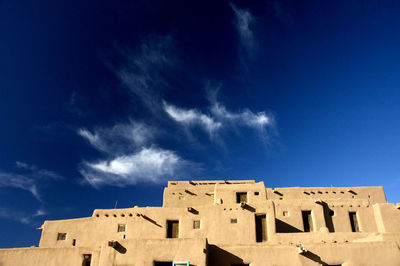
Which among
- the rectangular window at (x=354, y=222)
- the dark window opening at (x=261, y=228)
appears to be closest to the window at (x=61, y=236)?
the dark window opening at (x=261, y=228)

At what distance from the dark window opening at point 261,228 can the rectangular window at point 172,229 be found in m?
7.27

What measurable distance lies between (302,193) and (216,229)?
1349cm

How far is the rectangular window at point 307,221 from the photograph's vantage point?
2923 centimetres

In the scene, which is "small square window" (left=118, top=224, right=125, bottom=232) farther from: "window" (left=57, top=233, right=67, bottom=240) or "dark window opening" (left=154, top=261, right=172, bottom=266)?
"dark window opening" (left=154, top=261, right=172, bottom=266)

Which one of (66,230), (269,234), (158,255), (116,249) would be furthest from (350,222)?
(66,230)

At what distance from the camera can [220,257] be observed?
21.4m

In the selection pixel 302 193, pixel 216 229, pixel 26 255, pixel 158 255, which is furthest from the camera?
pixel 302 193

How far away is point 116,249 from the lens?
68.2ft

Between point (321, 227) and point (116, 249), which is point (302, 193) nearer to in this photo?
point (321, 227)

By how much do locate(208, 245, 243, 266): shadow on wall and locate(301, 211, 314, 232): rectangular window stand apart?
438 inches

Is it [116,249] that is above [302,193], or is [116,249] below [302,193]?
below

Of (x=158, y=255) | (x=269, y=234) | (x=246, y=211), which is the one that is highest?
(x=246, y=211)

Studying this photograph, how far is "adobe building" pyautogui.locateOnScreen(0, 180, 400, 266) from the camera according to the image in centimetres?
2075

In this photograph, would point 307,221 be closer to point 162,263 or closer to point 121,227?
point 162,263
